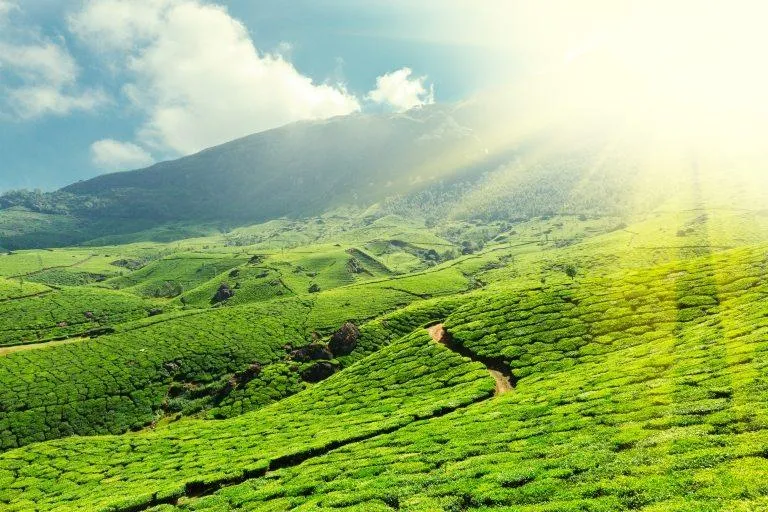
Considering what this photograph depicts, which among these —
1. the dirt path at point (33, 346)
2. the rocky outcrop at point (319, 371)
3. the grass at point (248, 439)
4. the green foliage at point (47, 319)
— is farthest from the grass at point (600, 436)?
the green foliage at point (47, 319)

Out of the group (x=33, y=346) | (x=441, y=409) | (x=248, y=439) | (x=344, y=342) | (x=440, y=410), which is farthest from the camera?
(x=33, y=346)

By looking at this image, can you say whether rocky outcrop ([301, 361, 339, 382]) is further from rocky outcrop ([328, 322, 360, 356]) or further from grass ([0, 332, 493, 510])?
grass ([0, 332, 493, 510])

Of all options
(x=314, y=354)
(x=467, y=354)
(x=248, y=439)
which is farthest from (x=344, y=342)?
(x=248, y=439)

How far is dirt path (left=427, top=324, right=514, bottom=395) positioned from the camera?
192 feet

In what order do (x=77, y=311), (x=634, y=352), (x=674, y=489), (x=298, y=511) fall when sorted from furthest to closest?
(x=77, y=311), (x=634, y=352), (x=298, y=511), (x=674, y=489)

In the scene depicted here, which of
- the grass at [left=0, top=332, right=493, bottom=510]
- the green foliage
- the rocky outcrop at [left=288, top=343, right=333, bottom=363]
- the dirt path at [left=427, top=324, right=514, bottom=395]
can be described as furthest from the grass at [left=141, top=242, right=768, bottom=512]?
the green foliage

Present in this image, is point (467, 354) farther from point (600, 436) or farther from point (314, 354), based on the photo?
point (314, 354)

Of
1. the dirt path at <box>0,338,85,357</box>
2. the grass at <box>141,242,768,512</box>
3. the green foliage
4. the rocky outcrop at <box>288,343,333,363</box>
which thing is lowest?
the rocky outcrop at <box>288,343,333,363</box>

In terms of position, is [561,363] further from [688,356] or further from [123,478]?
[123,478]

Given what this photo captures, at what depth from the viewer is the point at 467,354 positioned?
73.8 metres

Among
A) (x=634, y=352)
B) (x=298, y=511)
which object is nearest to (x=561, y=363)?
(x=634, y=352)

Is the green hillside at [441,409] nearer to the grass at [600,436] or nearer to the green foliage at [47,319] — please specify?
the grass at [600,436]

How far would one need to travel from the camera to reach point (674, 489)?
818 inches

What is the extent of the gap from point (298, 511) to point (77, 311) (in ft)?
677
